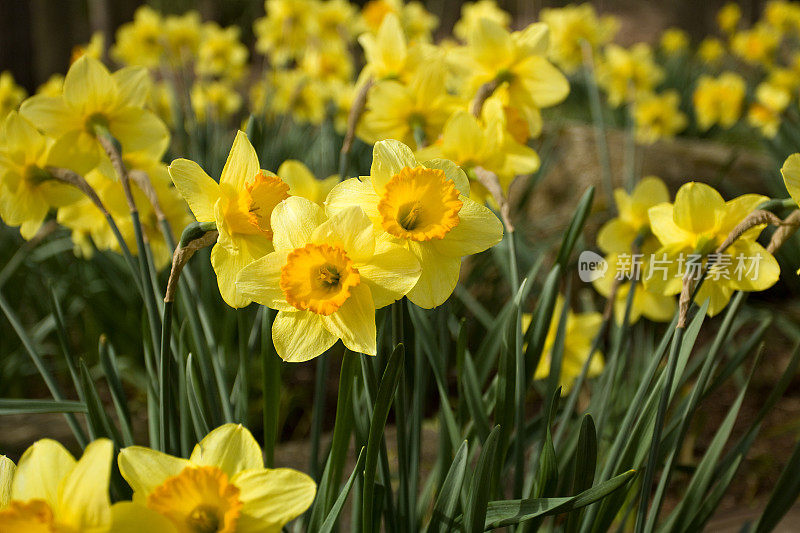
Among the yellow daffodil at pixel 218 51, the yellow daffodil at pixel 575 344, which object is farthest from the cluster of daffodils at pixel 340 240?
the yellow daffodil at pixel 218 51

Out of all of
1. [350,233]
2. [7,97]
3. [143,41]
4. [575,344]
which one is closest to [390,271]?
[350,233]

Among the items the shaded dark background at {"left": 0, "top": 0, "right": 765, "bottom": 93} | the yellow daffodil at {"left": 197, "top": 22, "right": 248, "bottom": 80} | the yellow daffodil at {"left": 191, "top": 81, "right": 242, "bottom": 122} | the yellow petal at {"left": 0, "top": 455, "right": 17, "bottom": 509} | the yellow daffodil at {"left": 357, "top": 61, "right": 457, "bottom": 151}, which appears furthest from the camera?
the shaded dark background at {"left": 0, "top": 0, "right": 765, "bottom": 93}

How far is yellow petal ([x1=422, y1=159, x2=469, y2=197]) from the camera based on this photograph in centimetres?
69

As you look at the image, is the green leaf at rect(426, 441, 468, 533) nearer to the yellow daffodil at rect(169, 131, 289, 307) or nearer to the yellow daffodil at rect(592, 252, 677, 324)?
the yellow daffodil at rect(169, 131, 289, 307)

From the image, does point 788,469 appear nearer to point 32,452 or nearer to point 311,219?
point 311,219

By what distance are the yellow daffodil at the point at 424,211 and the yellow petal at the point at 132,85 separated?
1.70 feet

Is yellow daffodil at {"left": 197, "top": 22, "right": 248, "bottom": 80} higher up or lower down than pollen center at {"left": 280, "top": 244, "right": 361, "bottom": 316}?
lower down

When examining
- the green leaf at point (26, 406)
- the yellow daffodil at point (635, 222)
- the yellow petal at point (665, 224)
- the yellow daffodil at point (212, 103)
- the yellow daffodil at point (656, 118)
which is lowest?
the yellow daffodil at point (656, 118)

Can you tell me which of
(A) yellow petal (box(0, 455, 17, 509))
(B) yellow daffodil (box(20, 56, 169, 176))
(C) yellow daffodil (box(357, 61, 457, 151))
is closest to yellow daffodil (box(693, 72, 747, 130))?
(C) yellow daffodil (box(357, 61, 457, 151))

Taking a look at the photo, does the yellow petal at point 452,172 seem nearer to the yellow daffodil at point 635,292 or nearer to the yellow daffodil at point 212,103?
the yellow daffodil at point 635,292

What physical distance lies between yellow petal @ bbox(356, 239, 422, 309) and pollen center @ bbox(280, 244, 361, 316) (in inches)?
0.8

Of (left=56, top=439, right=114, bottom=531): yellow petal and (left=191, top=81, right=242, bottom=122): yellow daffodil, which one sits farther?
(left=191, top=81, right=242, bottom=122): yellow daffodil

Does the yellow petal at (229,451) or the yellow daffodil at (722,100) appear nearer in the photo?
the yellow petal at (229,451)

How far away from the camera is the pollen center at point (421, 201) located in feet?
2.15
